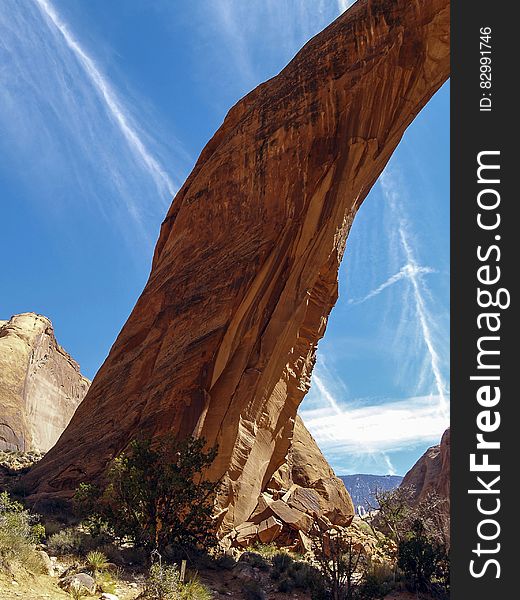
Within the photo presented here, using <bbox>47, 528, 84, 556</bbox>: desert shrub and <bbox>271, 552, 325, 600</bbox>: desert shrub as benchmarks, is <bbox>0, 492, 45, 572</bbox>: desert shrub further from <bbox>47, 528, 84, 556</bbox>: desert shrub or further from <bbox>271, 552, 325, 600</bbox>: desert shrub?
<bbox>271, 552, 325, 600</bbox>: desert shrub

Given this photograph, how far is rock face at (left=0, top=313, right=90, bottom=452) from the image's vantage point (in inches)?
1631

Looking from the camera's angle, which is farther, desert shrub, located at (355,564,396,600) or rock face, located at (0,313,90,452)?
rock face, located at (0,313,90,452)

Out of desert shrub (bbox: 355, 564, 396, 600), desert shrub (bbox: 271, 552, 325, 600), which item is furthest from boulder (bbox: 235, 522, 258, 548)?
desert shrub (bbox: 355, 564, 396, 600)

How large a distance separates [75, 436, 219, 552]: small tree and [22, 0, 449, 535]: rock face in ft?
10.2

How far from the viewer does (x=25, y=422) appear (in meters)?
42.7

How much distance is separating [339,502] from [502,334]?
20800 millimetres

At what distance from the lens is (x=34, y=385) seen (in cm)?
4766

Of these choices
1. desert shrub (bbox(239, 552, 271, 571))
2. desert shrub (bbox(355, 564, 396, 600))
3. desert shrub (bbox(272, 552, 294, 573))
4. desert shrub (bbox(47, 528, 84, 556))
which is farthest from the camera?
desert shrub (bbox(239, 552, 271, 571))

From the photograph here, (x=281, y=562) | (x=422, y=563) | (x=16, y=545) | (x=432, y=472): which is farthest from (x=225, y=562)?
(x=432, y=472)

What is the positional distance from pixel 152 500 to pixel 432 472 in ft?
154

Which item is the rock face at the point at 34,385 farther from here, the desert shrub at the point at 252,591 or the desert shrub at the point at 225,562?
the desert shrub at the point at 252,591

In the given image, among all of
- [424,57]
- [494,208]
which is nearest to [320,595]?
[494,208]

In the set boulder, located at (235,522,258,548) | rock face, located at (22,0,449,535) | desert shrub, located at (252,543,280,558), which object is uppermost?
rock face, located at (22,0,449,535)

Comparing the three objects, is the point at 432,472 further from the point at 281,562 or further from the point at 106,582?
the point at 106,582
